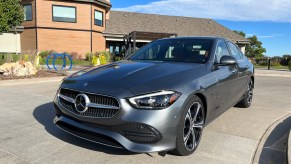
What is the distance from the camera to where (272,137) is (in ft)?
14.2

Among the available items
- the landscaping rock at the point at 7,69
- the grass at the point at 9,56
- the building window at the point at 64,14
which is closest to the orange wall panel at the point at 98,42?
the building window at the point at 64,14

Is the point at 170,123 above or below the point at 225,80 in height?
below

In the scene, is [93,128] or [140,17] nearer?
[93,128]

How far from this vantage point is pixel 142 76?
11.2ft

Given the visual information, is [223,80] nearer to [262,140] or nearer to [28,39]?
[262,140]

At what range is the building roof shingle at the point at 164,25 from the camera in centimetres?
2973

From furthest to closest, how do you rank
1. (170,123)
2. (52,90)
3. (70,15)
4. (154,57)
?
1. (70,15)
2. (52,90)
3. (154,57)
4. (170,123)

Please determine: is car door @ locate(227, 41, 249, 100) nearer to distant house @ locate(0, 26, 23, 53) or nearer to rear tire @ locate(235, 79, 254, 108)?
rear tire @ locate(235, 79, 254, 108)

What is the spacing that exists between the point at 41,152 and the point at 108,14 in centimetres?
2822

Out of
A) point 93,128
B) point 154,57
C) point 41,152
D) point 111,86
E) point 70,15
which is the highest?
point 70,15

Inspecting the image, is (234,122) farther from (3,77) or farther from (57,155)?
(3,77)

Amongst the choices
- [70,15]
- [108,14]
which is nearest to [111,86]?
[70,15]

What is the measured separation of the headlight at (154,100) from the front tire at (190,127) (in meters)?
0.29

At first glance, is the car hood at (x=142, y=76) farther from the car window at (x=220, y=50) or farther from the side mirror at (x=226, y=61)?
the car window at (x=220, y=50)
